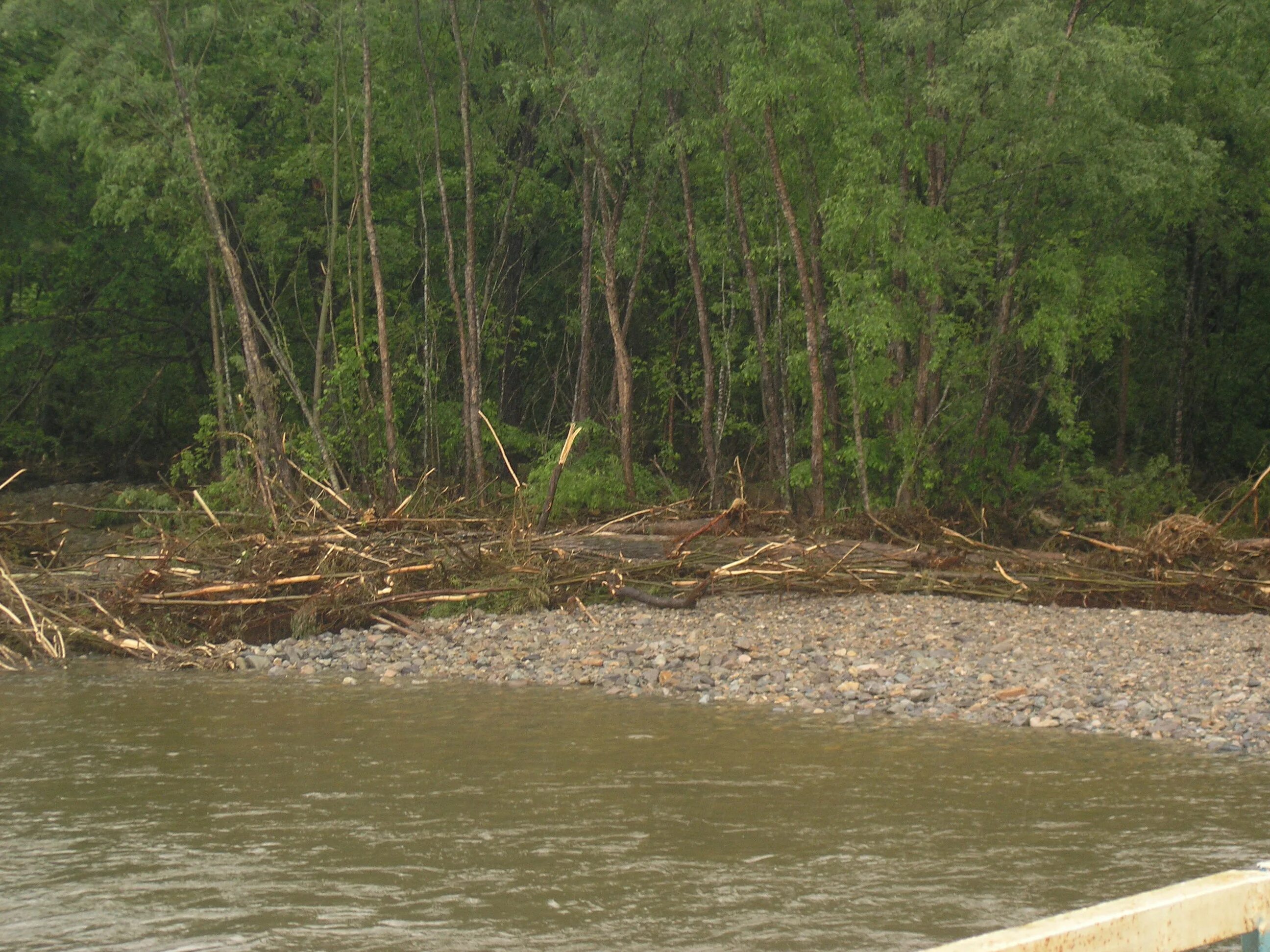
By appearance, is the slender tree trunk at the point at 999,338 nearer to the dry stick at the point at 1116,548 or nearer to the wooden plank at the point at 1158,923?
the dry stick at the point at 1116,548

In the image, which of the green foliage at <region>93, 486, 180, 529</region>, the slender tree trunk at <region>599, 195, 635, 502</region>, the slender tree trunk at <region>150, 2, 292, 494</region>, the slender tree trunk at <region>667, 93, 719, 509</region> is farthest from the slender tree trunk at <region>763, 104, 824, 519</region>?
the green foliage at <region>93, 486, 180, 529</region>

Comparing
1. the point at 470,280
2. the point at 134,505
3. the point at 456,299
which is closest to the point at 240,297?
the point at 470,280

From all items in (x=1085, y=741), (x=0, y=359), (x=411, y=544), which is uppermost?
(x=0, y=359)

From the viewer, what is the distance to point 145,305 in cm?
2908

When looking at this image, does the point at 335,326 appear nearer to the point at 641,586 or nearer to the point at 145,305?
the point at 145,305

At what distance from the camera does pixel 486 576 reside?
1479 cm

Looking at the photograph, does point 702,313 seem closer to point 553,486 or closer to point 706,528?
point 553,486

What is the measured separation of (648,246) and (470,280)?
359 cm

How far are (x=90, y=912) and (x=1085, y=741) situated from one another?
6.26m

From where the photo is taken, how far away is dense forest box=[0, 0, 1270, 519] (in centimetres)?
1855

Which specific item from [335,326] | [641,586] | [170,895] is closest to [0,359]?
[335,326]

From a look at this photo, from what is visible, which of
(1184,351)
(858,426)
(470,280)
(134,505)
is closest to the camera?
(858,426)

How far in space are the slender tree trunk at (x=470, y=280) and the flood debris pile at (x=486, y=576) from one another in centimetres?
710

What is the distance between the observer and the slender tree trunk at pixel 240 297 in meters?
21.3
